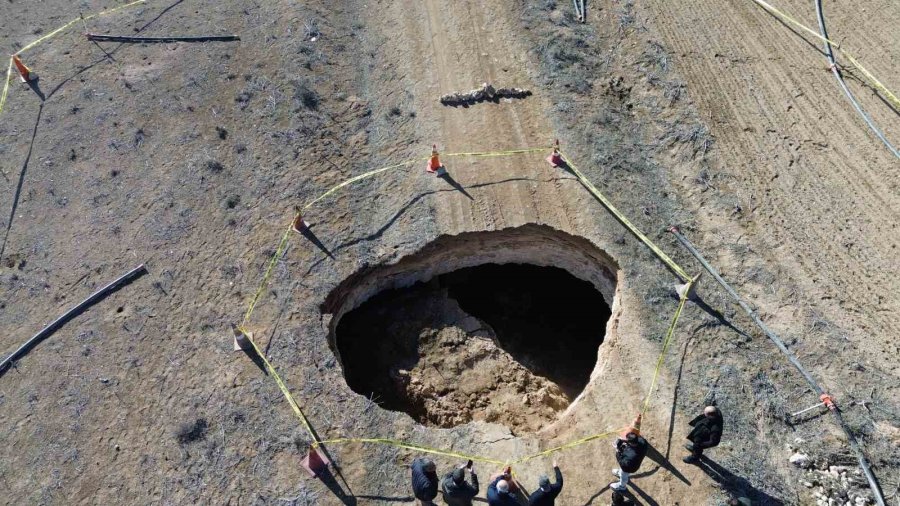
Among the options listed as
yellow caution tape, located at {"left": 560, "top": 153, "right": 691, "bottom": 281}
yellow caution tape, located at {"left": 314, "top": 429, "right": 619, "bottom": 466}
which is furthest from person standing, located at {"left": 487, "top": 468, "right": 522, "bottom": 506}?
yellow caution tape, located at {"left": 560, "top": 153, "right": 691, "bottom": 281}

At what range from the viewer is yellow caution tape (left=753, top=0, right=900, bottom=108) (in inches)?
602

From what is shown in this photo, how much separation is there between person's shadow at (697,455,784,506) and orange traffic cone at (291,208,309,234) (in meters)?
8.90

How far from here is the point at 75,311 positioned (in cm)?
1232

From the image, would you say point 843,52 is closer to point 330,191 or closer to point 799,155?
point 799,155

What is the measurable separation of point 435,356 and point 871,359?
825 centimetres

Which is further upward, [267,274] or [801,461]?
[267,274]

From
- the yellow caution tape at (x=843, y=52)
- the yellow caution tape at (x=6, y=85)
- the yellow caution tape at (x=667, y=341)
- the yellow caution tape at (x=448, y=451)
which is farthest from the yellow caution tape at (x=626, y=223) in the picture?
the yellow caution tape at (x=6, y=85)

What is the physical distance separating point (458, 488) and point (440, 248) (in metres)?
5.52

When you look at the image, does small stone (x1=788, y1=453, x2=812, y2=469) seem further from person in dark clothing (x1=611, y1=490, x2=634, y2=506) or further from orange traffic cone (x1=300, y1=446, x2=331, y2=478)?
orange traffic cone (x1=300, y1=446, x2=331, y2=478)

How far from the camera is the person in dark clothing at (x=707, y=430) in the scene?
9.30 m

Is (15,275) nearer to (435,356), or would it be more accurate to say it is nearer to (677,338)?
(435,356)

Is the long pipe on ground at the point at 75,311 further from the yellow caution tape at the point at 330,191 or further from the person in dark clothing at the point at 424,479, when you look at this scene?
the person in dark clothing at the point at 424,479

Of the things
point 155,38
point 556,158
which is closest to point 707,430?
point 556,158

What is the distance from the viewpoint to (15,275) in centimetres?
1302
